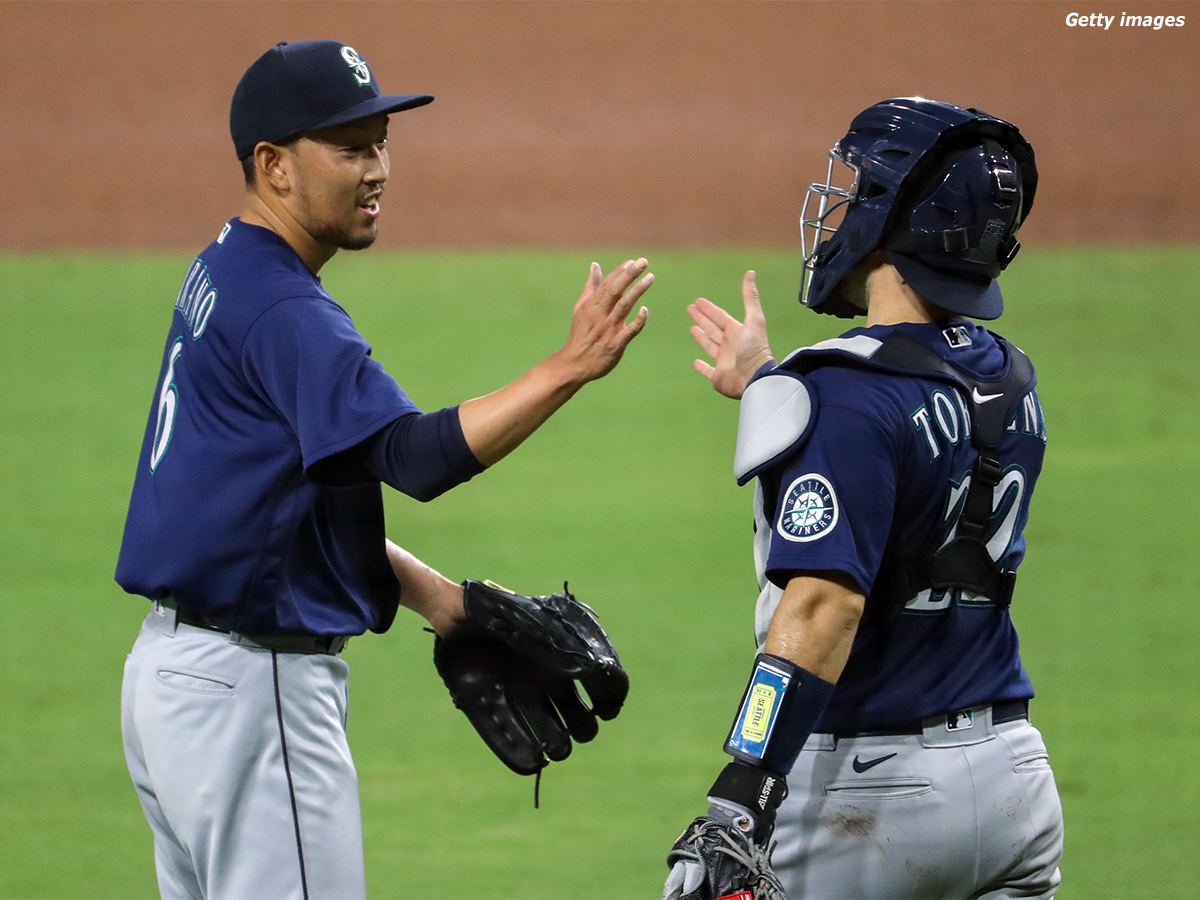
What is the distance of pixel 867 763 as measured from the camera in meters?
2.47

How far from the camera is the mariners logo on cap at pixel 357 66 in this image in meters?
2.92

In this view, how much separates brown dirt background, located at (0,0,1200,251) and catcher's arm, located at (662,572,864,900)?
12.8m

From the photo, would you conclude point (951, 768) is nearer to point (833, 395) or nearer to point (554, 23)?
point (833, 395)

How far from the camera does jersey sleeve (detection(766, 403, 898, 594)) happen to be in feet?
7.52

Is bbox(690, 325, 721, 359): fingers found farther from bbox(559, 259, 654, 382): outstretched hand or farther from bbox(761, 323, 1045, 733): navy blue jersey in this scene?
bbox(761, 323, 1045, 733): navy blue jersey

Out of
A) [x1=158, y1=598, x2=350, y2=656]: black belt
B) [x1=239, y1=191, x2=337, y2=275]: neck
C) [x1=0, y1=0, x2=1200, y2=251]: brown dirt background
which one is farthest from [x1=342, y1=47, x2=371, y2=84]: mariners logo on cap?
[x1=0, y1=0, x2=1200, y2=251]: brown dirt background

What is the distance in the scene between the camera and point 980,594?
2.50 metres

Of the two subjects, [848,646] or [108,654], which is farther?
[108,654]

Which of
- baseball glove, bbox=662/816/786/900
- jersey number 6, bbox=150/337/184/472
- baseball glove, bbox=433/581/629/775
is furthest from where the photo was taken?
baseball glove, bbox=433/581/629/775

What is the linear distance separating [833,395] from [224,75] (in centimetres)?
1571

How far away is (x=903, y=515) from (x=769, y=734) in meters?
0.43

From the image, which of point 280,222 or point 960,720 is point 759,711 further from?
point 280,222

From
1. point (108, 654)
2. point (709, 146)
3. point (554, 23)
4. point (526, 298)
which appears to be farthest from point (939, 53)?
point (108, 654)

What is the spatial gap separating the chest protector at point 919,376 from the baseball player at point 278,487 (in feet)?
1.19
